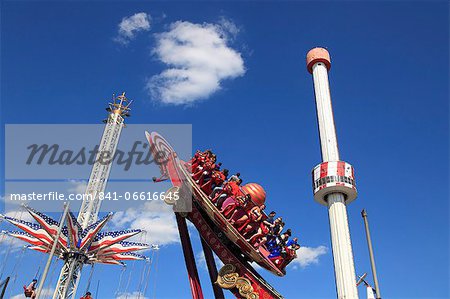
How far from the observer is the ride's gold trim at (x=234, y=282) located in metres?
17.5

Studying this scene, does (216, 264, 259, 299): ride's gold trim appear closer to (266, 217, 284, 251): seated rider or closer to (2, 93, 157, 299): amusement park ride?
(266, 217, 284, 251): seated rider

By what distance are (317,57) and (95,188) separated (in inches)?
748

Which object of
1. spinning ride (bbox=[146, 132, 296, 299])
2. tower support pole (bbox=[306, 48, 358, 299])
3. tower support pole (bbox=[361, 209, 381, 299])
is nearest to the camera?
tower support pole (bbox=[361, 209, 381, 299])

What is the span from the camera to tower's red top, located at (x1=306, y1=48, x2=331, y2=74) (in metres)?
28.9

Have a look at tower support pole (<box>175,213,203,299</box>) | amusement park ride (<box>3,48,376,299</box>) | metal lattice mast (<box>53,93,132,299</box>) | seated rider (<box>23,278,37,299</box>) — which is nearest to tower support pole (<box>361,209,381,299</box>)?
amusement park ride (<box>3,48,376,299</box>)

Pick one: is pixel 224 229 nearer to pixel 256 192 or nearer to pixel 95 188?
pixel 256 192

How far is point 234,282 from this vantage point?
1766 centimetres

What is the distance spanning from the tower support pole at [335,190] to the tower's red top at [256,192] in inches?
194

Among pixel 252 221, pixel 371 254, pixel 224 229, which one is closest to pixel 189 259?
pixel 224 229

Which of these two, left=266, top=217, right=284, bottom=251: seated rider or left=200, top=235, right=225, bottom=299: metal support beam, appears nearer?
left=200, top=235, right=225, bottom=299: metal support beam

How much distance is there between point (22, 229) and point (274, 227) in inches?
669

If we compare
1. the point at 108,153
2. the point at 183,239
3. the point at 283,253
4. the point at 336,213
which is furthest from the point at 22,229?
the point at 336,213

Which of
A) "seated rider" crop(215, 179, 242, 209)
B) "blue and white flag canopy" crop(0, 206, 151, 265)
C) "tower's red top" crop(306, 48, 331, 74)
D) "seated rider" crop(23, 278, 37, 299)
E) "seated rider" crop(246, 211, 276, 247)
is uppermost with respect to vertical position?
→ "tower's red top" crop(306, 48, 331, 74)

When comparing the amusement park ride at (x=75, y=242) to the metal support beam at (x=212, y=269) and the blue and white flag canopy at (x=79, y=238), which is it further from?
the metal support beam at (x=212, y=269)
